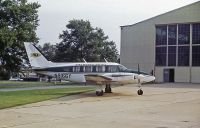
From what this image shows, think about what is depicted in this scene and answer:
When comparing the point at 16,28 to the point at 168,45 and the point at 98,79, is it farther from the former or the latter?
the point at 98,79

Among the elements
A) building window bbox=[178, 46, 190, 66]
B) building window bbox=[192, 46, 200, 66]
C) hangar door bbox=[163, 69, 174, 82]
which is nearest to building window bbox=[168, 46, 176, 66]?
building window bbox=[178, 46, 190, 66]

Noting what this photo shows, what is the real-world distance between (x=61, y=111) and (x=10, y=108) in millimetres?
2921

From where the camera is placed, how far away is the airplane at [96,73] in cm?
3522

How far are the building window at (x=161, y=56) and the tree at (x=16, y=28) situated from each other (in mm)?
25562

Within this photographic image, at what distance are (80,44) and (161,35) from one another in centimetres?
4421

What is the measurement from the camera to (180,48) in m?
78.1

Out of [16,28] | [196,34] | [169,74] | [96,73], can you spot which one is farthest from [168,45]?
[96,73]

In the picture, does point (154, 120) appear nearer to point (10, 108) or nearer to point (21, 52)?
point (10, 108)

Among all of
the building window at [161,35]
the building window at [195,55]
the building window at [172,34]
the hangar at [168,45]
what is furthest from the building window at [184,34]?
the building window at [161,35]

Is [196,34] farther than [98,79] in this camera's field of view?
Yes

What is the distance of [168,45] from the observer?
79.7m

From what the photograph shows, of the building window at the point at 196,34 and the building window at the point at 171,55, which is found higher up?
the building window at the point at 196,34

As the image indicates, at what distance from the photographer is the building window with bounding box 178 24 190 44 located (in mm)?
77375

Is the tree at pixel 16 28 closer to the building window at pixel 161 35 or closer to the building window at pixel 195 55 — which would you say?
the building window at pixel 161 35
